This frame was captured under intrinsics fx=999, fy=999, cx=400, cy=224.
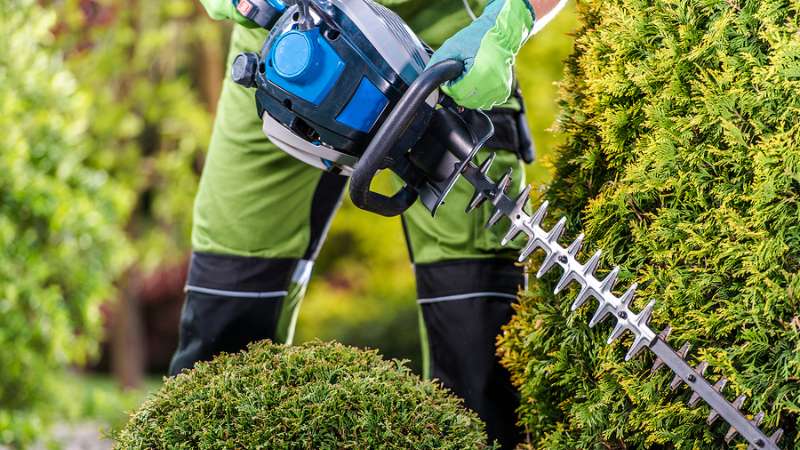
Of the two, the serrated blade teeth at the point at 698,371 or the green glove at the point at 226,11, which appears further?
the green glove at the point at 226,11

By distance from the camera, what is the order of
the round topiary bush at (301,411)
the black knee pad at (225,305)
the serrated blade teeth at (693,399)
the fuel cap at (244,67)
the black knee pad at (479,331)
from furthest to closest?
1. the black knee pad at (225,305)
2. the black knee pad at (479,331)
3. the fuel cap at (244,67)
4. the serrated blade teeth at (693,399)
5. the round topiary bush at (301,411)

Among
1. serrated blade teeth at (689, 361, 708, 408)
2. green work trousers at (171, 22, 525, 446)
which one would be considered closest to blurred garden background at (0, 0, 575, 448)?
green work trousers at (171, 22, 525, 446)

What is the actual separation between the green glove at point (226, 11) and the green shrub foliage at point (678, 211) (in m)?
0.79

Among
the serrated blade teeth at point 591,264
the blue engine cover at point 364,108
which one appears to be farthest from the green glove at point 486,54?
the serrated blade teeth at point 591,264

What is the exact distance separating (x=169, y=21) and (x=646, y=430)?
203 inches

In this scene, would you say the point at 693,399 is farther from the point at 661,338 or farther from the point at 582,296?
the point at 582,296

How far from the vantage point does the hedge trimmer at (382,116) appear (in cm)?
204

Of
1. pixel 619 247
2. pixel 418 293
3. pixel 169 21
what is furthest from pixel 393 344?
pixel 619 247

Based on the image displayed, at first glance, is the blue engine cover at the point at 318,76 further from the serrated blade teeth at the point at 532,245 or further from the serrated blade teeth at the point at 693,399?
the serrated blade teeth at the point at 693,399

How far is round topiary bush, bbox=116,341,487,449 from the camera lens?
186cm

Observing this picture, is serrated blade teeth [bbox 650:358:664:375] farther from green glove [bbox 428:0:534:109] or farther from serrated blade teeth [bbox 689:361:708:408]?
green glove [bbox 428:0:534:109]

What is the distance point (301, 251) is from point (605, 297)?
998mm

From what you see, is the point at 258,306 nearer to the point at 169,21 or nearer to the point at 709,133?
the point at 709,133

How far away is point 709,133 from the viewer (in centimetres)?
200
